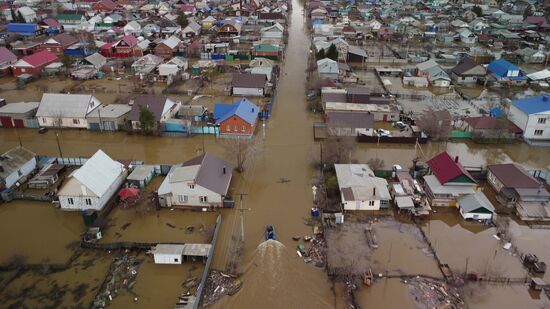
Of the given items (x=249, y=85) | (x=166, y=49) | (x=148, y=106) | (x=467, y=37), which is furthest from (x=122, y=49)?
(x=467, y=37)

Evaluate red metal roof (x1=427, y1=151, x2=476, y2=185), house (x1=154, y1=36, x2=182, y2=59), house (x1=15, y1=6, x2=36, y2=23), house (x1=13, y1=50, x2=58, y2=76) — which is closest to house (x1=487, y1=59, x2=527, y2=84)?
red metal roof (x1=427, y1=151, x2=476, y2=185)

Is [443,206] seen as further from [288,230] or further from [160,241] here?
[160,241]

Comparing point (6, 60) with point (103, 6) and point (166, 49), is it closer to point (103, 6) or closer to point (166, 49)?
point (166, 49)

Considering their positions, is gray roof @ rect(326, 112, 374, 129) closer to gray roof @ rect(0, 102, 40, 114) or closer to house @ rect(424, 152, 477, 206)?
house @ rect(424, 152, 477, 206)

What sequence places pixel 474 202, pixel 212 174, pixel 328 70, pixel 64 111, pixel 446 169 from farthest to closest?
1. pixel 328 70
2. pixel 64 111
3. pixel 446 169
4. pixel 212 174
5. pixel 474 202

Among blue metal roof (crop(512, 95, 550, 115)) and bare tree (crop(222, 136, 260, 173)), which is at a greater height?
blue metal roof (crop(512, 95, 550, 115))

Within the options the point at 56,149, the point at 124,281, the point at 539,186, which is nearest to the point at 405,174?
the point at 539,186
